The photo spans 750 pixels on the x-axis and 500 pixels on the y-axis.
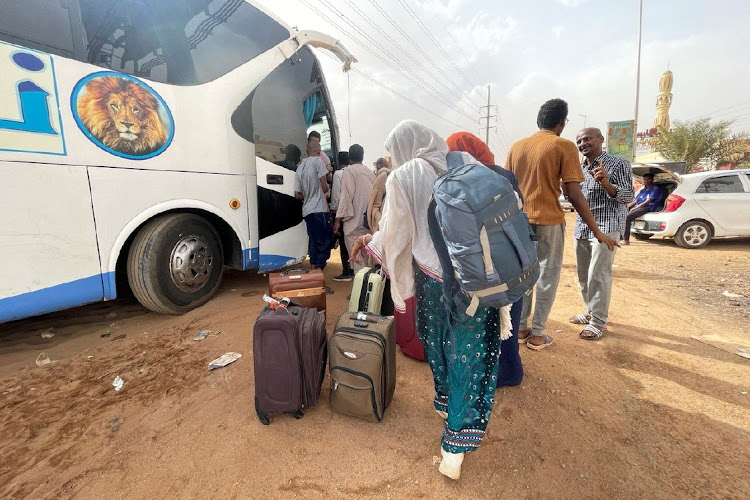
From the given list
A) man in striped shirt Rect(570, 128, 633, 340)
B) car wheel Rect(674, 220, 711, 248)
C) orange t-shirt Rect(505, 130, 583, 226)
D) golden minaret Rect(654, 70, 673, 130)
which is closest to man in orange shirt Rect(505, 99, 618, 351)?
orange t-shirt Rect(505, 130, 583, 226)

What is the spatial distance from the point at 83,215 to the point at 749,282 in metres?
7.92

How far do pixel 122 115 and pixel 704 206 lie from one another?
9.46m

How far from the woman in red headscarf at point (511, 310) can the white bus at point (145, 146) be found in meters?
2.64

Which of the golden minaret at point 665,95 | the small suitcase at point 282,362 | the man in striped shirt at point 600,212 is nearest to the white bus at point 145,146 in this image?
the small suitcase at point 282,362

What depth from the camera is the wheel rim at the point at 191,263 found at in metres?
3.37

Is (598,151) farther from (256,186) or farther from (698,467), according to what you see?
(256,186)

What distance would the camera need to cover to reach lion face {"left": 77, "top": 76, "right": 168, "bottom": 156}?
2.69 meters

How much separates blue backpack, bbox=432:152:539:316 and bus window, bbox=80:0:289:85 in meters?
3.08

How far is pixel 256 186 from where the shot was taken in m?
3.89

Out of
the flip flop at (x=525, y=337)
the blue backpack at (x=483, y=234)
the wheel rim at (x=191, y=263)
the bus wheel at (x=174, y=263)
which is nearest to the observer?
the blue backpack at (x=483, y=234)

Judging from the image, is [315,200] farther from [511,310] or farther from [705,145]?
[705,145]

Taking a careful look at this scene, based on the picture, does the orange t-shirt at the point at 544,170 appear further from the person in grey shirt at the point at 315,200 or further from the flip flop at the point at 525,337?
the person in grey shirt at the point at 315,200

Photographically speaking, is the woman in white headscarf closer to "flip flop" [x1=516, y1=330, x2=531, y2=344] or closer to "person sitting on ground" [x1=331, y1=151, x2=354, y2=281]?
"flip flop" [x1=516, y1=330, x2=531, y2=344]

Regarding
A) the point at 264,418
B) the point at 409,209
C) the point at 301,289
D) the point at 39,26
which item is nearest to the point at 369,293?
the point at 301,289
